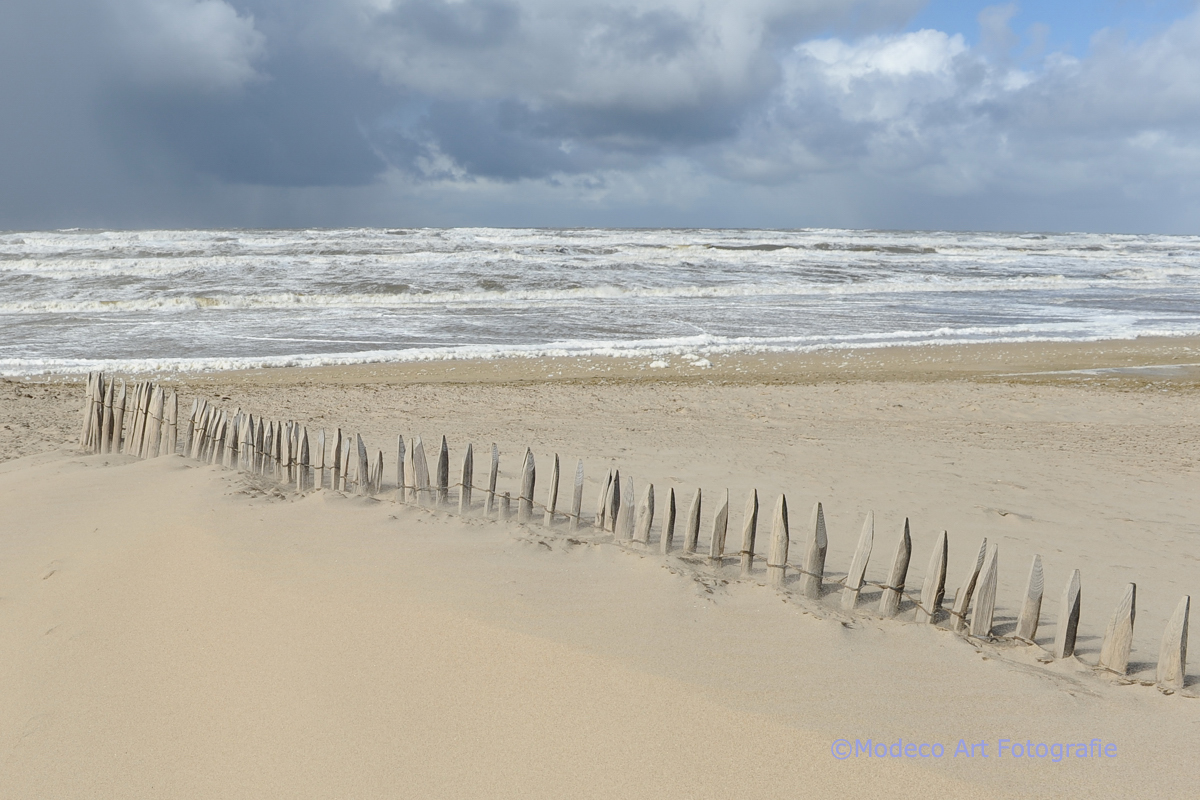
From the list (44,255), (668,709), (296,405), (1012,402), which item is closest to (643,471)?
(668,709)

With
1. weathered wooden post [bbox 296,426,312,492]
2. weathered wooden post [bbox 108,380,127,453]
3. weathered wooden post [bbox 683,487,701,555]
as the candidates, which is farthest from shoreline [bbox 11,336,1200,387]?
weathered wooden post [bbox 683,487,701,555]

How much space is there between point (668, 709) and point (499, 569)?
3.77 ft

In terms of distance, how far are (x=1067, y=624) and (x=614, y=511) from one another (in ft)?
6.46

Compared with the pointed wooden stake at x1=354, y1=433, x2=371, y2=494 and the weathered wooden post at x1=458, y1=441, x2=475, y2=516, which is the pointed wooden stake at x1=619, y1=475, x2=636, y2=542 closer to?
the weathered wooden post at x1=458, y1=441, x2=475, y2=516

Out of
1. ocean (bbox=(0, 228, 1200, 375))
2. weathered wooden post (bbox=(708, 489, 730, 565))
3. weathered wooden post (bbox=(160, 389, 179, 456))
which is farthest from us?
ocean (bbox=(0, 228, 1200, 375))

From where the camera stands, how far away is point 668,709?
2494 mm

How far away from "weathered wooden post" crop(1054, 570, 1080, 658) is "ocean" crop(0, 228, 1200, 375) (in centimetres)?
935

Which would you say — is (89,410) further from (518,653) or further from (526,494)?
(518,653)

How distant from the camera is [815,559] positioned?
10.6ft

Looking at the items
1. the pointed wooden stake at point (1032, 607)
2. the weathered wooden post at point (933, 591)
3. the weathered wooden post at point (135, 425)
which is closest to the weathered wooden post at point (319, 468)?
the weathered wooden post at point (135, 425)

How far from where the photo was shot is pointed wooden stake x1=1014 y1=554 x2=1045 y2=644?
9.46 feet

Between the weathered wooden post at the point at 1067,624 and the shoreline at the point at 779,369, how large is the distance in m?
6.92

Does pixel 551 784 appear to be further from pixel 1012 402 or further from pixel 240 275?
pixel 240 275

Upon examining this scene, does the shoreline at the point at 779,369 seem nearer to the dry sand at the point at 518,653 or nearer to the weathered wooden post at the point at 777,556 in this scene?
the dry sand at the point at 518,653
